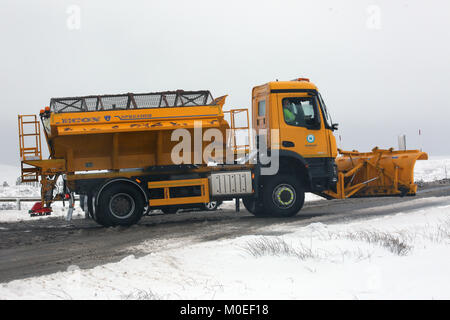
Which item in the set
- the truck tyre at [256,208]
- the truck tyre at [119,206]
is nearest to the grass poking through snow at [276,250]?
the truck tyre at [119,206]

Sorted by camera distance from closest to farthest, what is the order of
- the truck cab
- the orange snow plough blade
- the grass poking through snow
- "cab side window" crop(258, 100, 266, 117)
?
the grass poking through snow → the truck cab → "cab side window" crop(258, 100, 266, 117) → the orange snow plough blade

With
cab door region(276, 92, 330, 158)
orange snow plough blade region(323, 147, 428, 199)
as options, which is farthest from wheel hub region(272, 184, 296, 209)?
orange snow plough blade region(323, 147, 428, 199)

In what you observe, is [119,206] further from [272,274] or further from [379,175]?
[379,175]

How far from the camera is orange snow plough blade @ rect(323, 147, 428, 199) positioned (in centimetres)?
1616

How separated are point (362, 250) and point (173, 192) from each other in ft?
21.7

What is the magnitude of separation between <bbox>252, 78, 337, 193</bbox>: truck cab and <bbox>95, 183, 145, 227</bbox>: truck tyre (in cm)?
364

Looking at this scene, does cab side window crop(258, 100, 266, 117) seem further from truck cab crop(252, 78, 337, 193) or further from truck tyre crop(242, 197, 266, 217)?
truck tyre crop(242, 197, 266, 217)

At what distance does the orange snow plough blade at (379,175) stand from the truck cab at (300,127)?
4.16 ft

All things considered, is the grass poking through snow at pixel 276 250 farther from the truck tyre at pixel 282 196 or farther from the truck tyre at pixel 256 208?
the truck tyre at pixel 256 208

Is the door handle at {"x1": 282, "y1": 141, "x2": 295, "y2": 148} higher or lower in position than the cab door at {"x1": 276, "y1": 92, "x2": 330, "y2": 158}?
lower

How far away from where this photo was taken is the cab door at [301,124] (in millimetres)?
14733
